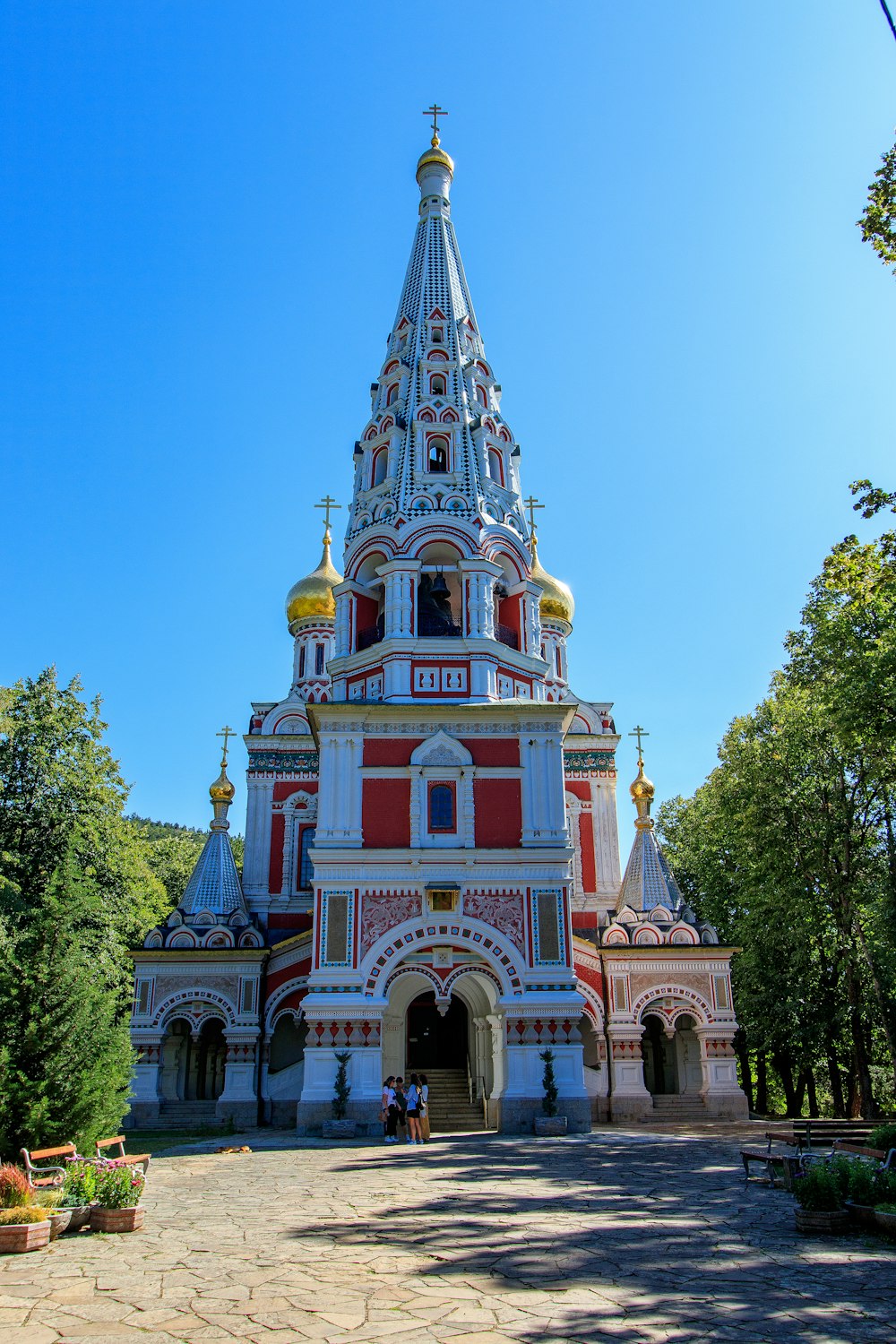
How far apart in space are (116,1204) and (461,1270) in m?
3.13

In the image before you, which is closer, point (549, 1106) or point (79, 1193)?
point (79, 1193)

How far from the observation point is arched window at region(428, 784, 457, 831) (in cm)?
1978

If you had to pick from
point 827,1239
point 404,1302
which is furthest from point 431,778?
point 404,1302

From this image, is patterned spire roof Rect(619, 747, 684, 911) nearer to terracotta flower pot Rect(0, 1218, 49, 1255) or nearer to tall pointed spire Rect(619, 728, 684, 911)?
tall pointed spire Rect(619, 728, 684, 911)

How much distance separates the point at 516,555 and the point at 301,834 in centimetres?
944

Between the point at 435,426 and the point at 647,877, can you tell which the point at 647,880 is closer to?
the point at 647,877

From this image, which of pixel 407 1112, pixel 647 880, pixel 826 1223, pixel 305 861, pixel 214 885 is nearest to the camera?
pixel 826 1223

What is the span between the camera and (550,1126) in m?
17.6

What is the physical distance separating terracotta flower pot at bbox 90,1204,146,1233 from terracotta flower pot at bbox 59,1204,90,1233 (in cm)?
4

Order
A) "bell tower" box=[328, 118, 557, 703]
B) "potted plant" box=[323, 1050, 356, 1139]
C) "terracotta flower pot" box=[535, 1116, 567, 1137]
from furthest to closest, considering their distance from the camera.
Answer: "bell tower" box=[328, 118, 557, 703] → "terracotta flower pot" box=[535, 1116, 567, 1137] → "potted plant" box=[323, 1050, 356, 1139]

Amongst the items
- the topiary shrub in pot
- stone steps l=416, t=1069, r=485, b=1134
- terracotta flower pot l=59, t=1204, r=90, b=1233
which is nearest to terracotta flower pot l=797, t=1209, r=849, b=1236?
terracotta flower pot l=59, t=1204, r=90, b=1233

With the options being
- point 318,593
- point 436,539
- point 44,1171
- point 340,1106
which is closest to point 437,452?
point 436,539

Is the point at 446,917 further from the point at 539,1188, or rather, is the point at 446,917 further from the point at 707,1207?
the point at 707,1207

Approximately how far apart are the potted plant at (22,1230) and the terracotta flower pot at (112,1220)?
24.2 inches
